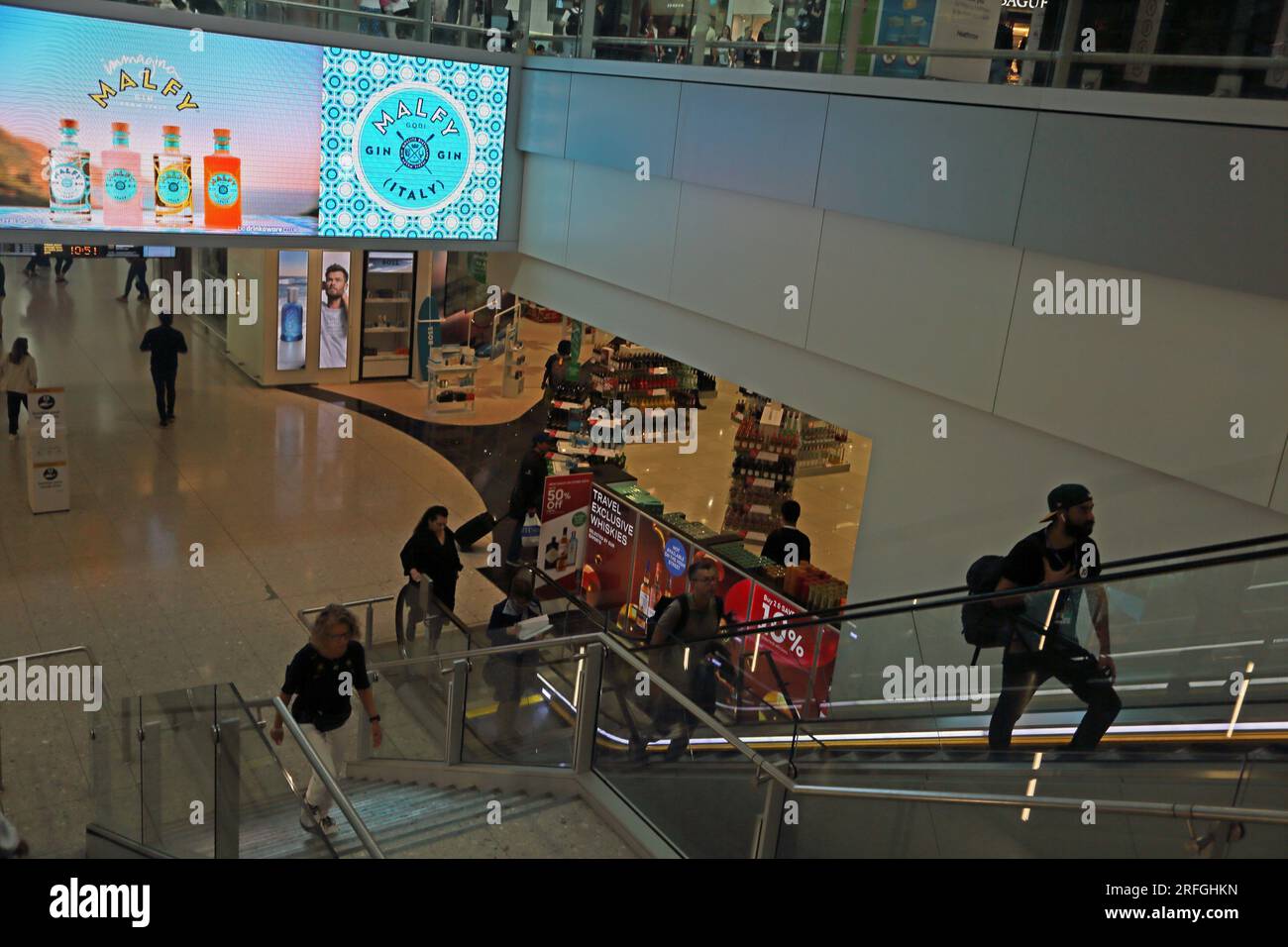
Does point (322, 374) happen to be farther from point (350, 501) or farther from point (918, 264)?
point (918, 264)

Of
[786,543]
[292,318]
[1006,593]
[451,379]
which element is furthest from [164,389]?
[1006,593]

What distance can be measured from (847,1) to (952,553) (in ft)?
11.9

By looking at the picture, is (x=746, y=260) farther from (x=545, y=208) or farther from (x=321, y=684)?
(x=321, y=684)

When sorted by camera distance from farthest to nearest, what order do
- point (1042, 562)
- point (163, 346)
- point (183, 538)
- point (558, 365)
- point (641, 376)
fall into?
point (641, 376) < point (558, 365) < point (163, 346) < point (183, 538) < point (1042, 562)

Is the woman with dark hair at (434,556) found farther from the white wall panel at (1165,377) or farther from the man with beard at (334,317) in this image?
the man with beard at (334,317)

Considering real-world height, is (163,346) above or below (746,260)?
below

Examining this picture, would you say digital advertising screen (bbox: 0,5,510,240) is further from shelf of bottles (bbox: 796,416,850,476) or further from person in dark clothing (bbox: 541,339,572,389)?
person in dark clothing (bbox: 541,339,572,389)

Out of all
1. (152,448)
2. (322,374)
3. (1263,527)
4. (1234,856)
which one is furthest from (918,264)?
(322,374)

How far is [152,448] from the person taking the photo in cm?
1290
